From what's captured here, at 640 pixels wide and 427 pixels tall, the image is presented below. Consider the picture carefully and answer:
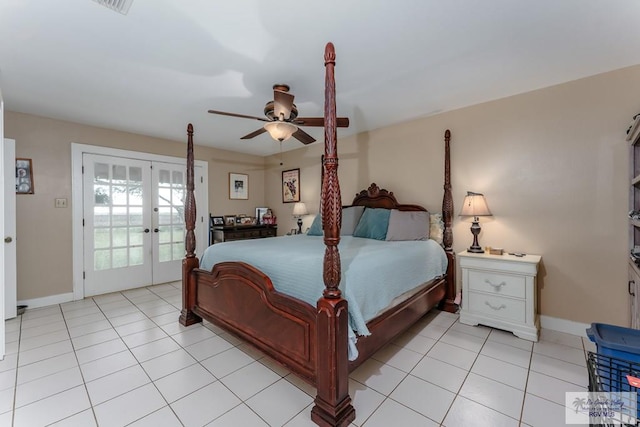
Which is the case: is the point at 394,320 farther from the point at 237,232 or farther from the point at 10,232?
the point at 10,232

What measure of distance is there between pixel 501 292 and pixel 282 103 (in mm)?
2650

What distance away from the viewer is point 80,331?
273cm

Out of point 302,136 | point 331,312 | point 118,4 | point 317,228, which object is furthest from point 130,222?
point 331,312

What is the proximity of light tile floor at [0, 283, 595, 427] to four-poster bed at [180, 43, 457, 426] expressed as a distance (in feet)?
Answer: 0.65

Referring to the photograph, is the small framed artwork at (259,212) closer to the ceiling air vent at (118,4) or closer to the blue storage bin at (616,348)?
the ceiling air vent at (118,4)

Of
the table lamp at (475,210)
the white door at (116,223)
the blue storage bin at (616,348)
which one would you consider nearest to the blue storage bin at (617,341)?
the blue storage bin at (616,348)

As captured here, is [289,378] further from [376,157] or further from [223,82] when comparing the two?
[376,157]

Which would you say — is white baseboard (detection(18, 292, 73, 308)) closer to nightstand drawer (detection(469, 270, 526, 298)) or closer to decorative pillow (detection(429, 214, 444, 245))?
decorative pillow (detection(429, 214, 444, 245))

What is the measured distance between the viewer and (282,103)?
228 centimetres

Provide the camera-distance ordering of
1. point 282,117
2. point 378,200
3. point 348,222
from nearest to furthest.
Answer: point 282,117 < point 348,222 < point 378,200

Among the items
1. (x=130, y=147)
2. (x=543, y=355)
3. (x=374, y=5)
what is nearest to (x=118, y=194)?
(x=130, y=147)

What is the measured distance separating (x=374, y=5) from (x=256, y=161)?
445 centimetres

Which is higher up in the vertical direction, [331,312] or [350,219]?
[350,219]

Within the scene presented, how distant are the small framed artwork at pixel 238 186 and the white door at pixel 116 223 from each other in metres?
1.39
